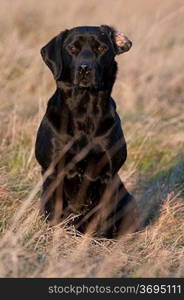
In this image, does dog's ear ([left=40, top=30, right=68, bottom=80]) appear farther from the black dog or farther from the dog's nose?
the dog's nose

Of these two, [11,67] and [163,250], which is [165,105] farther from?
[163,250]

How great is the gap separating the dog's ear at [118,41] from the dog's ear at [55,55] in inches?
12.6

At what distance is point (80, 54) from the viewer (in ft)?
19.0

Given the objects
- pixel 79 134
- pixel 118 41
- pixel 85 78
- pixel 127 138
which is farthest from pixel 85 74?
pixel 127 138

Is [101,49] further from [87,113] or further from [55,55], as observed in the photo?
[87,113]

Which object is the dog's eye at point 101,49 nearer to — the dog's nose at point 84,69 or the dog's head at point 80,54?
the dog's head at point 80,54

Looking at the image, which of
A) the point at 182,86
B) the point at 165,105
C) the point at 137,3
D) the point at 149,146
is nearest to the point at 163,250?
the point at 149,146

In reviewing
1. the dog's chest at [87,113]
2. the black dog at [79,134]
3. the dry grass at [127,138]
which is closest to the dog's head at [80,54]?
the black dog at [79,134]

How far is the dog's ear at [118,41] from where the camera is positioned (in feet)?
19.8

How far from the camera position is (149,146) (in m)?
8.00

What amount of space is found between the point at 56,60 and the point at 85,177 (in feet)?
2.66

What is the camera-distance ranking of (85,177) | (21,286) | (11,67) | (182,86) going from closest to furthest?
(21,286)
(85,177)
(11,67)
(182,86)

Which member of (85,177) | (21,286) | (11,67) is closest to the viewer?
(21,286)

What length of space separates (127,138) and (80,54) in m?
2.15
